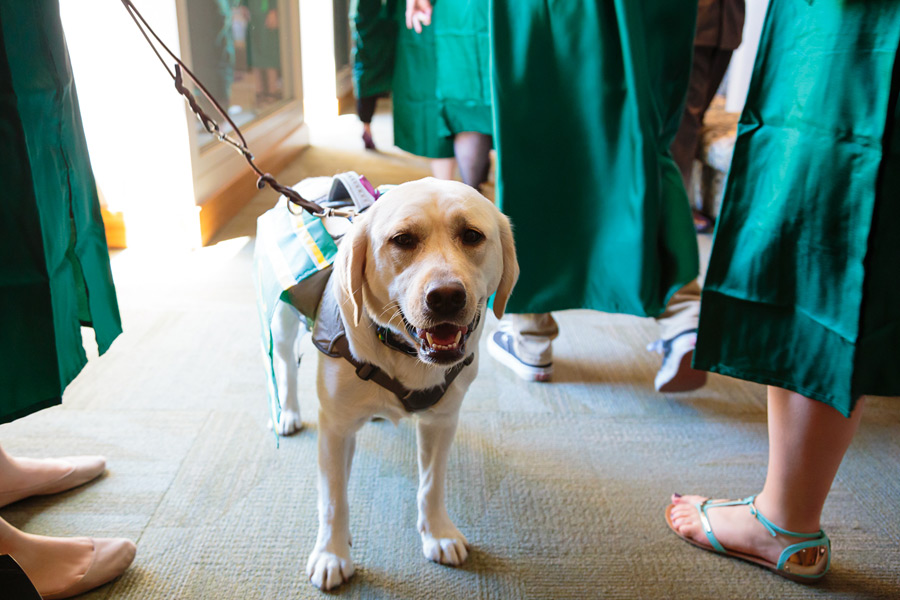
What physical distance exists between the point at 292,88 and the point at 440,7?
357 centimetres

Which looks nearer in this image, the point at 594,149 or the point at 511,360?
the point at 594,149

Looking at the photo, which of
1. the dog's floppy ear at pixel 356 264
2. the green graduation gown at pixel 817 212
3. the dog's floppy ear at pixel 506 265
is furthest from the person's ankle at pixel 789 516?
the dog's floppy ear at pixel 356 264

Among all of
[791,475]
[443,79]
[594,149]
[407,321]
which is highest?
[443,79]

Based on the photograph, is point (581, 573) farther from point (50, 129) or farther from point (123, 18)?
point (123, 18)

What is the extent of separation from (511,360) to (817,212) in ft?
3.94

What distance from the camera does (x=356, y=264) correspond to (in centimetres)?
110

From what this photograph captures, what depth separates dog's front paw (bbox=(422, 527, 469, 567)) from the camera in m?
1.35

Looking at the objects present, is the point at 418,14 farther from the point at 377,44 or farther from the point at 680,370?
the point at 680,370

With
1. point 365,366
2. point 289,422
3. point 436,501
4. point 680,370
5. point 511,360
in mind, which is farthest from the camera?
point 511,360

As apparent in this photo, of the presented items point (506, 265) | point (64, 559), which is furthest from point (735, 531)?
point (64, 559)

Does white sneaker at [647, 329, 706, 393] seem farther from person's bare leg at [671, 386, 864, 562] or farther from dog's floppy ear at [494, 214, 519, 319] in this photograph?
dog's floppy ear at [494, 214, 519, 319]

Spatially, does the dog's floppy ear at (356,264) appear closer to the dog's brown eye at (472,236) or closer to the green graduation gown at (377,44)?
the dog's brown eye at (472,236)

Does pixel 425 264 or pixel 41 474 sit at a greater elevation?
pixel 425 264

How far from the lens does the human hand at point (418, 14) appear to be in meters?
2.15
